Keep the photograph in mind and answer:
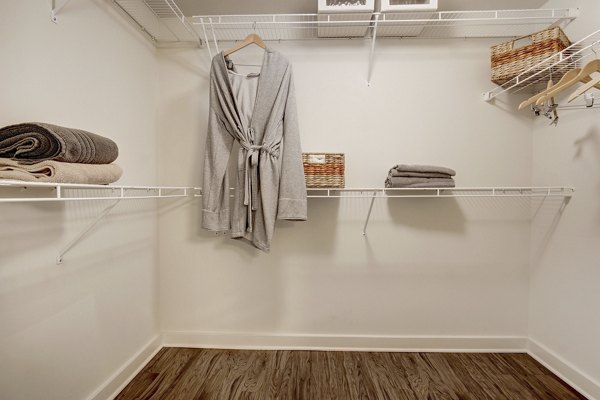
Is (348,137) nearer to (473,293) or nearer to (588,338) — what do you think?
(473,293)

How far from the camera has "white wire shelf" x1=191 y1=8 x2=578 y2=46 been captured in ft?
5.29

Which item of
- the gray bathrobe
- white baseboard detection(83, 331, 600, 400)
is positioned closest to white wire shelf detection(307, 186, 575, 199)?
the gray bathrobe

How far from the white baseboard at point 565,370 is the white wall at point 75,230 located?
2.34m

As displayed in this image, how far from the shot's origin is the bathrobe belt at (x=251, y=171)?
5.20 ft

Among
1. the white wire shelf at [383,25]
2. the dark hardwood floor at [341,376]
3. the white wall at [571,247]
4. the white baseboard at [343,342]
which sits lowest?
the dark hardwood floor at [341,376]

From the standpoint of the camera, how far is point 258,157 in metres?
1.60

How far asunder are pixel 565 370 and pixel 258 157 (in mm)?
2006

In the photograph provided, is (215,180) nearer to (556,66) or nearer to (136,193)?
(136,193)

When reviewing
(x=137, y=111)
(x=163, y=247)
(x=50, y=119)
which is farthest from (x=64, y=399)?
(x=137, y=111)

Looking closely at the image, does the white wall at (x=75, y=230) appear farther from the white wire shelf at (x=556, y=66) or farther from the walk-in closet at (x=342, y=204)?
the white wire shelf at (x=556, y=66)

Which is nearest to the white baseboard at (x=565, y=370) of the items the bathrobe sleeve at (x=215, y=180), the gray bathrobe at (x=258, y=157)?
the gray bathrobe at (x=258, y=157)

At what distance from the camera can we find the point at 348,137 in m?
1.81

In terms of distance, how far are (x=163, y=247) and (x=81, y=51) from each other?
3.76ft

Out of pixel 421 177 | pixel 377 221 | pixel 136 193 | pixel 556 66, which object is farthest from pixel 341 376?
pixel 556 66
